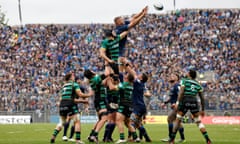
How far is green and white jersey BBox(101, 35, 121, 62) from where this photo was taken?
1997 centimetres

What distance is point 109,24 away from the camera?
6338cm

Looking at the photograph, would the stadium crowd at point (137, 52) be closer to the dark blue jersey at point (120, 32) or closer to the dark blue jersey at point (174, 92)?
the dark blue jersey at point (174, 92)

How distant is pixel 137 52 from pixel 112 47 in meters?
36.5

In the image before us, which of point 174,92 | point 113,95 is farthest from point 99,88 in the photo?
point 174,92

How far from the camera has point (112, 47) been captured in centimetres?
2003

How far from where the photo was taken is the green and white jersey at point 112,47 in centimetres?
1997

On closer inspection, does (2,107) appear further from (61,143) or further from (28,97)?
(61,143)

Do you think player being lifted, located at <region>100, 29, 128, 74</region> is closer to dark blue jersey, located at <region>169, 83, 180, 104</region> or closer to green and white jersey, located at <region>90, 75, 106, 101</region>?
green and white jersey, located at <region>90, 75, 106, 101</region>

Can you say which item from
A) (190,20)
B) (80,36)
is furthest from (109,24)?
(190,20)

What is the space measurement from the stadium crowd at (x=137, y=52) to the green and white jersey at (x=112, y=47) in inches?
1056

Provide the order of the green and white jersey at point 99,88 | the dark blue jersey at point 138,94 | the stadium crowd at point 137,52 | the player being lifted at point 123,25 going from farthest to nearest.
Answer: the stadium crowd at point 137,52 < the dark blue jersey at point 138,94 < the green and white jersey at point 99,88 < the player being lifted at point 123,25

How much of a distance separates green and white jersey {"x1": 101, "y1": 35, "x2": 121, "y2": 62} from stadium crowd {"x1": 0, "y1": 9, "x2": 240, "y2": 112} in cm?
2682

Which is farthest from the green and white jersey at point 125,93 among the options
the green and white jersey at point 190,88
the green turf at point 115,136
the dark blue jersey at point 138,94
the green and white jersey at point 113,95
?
the dark blue jersey at point 138,94

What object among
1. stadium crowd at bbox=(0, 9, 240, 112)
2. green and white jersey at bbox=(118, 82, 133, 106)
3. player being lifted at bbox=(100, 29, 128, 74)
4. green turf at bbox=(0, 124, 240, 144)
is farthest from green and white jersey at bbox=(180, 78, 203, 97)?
stadium crowd at bbox=(0, 9, 240, 112)
